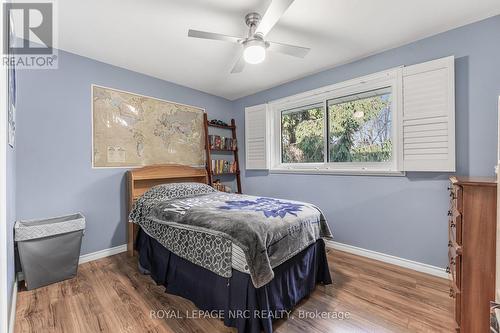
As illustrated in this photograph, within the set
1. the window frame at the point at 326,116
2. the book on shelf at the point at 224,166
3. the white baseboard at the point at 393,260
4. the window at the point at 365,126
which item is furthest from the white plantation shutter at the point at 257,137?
the white baseboard at the point at 393,260

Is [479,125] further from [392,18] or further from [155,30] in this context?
[155,30]

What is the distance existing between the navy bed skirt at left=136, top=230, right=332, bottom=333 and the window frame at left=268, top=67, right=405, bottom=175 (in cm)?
120

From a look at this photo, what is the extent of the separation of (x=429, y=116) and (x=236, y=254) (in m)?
2.24

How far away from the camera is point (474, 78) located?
2033 millimetres

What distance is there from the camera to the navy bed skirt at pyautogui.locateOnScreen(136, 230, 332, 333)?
4.70 ft

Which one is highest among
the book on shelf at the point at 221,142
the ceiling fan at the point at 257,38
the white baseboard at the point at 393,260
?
the ceiling fan at the point at 257,38

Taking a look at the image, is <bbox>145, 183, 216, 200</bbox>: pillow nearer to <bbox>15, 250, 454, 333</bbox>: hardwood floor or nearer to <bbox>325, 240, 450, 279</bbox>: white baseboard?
<bbox>15, 250, 454, 333</bbox>: hardwood floor

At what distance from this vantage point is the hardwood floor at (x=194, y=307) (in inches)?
61.1

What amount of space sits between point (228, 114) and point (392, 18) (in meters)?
2.84

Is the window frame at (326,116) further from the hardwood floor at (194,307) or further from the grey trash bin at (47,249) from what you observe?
the grey trash bin at (47,249)

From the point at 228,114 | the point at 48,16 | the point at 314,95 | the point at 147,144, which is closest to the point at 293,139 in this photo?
the point at 314,95

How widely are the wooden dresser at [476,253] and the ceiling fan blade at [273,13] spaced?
1.54 metres

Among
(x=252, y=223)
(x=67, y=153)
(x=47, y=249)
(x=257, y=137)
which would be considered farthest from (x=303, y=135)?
(x=47, y=249)

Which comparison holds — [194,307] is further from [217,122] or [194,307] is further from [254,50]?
[217,122]
